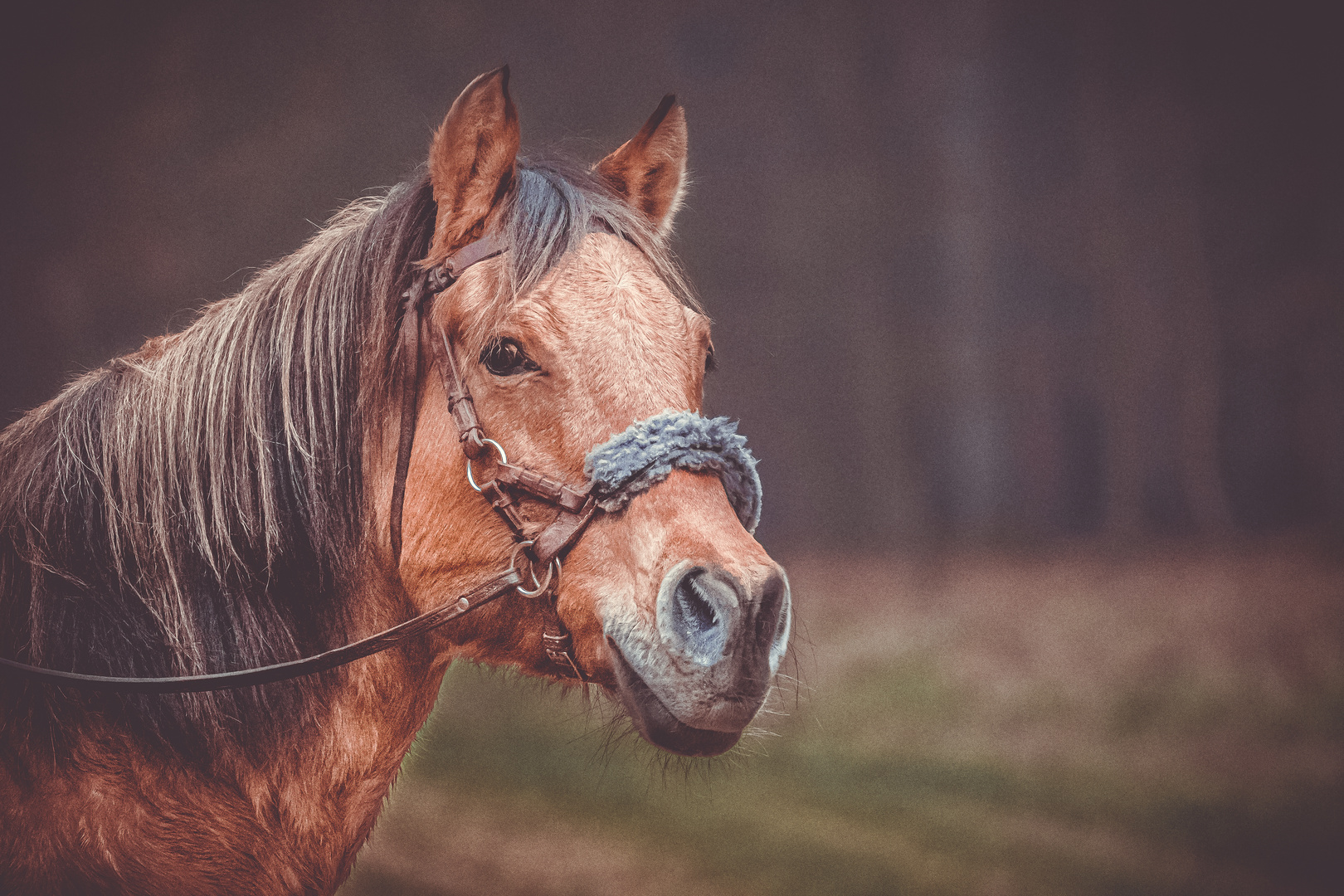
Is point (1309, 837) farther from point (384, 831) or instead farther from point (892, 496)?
point (384, 831)

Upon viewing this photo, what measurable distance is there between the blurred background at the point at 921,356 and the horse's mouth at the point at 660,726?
1390 millimetres

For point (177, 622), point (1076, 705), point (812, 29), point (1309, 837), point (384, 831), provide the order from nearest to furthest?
point (177, 622) → point (1309, 837) → point (384, 831) → point (1076, 705) → point (812, 29)

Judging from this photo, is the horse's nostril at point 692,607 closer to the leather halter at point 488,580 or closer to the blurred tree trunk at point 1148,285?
the leather halter at point 488,580

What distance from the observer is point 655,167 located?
64.1 inches

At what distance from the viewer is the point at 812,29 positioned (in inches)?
121

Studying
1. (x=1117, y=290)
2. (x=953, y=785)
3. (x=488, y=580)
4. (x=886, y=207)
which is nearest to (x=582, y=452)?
Result: (x=488, y=580)

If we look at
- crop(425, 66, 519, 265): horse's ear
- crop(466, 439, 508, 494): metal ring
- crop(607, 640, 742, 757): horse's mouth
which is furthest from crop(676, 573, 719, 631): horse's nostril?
crop(425, 66, 519, 265): horse's ear

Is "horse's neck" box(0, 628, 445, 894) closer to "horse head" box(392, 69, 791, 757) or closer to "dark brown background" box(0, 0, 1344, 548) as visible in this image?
"horse head" box(392, 69, 791, 757)

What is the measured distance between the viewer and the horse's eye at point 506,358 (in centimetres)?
125

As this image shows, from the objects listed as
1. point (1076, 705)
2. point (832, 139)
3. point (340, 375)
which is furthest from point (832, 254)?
point (340, 375)

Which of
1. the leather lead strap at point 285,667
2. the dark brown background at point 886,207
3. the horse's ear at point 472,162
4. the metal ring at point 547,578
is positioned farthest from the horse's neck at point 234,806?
the dark brown background at point 886,207

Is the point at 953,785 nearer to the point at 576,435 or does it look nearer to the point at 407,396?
the point at 576,435

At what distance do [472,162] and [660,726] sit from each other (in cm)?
93

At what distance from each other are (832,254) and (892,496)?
100 cm
